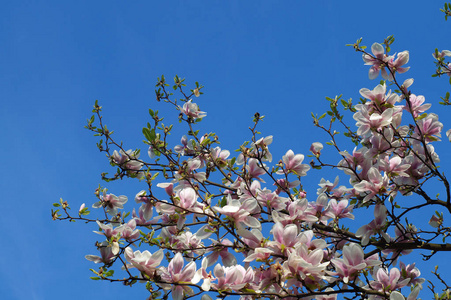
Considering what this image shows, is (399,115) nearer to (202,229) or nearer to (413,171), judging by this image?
(413,171)

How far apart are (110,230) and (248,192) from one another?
1157mm

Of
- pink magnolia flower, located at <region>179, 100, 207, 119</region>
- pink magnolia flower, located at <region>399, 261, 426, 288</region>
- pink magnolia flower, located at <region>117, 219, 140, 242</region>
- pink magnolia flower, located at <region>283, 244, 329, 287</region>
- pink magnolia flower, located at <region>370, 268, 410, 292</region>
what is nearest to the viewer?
pink magnolia flower, located at <region>283, 244, 329, 287</region>

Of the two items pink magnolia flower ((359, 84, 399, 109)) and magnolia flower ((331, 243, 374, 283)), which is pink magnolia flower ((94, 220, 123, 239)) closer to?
magnolia flower ((331, 243, 374, 283))

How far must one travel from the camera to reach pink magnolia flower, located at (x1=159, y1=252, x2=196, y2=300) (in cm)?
248

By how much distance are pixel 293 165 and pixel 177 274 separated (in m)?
1.62

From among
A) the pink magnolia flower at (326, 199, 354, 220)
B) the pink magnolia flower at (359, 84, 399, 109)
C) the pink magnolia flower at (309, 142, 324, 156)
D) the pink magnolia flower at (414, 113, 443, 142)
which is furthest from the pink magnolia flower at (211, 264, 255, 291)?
the pink magnolia flower at (414, 113, 443, 142)

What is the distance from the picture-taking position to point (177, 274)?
8.11 feet

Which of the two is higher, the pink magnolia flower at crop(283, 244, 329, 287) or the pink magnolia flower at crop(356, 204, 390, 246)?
the pink magnolia flower at crop(356, 204, 390, 246)

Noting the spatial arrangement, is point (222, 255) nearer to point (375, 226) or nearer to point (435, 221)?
point (375, 226)

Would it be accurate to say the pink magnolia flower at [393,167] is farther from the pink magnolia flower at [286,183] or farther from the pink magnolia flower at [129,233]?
the pink magnolia flower at [129,233]

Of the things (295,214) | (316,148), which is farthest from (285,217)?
(316,148)

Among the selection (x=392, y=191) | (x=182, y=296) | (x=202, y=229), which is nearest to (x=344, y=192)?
(x=392, y=191)

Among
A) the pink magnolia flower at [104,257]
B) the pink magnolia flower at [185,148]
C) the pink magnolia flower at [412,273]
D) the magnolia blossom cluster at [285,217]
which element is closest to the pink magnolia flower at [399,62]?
the magnolia blossom cluster at [285,217]

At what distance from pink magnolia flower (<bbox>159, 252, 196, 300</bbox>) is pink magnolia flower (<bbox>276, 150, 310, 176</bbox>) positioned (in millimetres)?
1484
